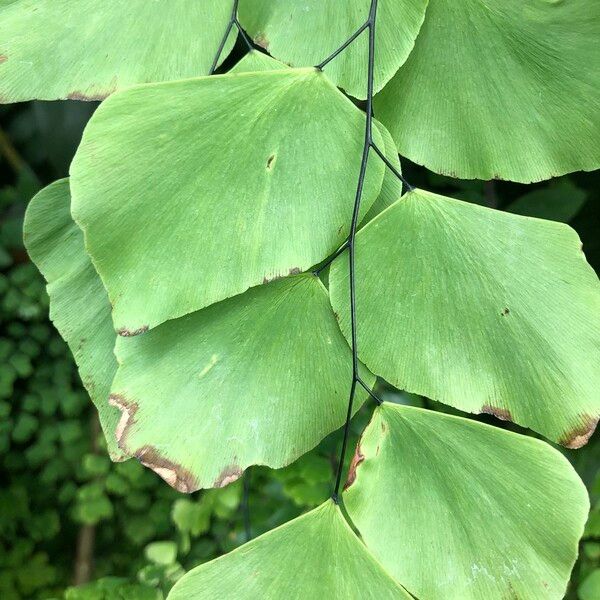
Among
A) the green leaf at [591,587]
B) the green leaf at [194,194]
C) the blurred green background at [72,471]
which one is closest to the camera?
the green leaf at [194,194]

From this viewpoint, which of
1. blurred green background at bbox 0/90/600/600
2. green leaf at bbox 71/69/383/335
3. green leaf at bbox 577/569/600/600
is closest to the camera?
green leaf at bbox 71/69/383/335

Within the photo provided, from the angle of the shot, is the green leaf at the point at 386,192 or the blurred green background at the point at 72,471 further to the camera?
the blurred green background at the point at 72,471

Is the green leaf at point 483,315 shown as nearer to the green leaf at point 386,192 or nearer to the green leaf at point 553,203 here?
the green leaf at point 386,192

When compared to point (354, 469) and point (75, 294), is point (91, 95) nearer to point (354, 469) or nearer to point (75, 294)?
point (75, 294)

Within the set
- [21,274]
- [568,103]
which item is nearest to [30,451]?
[21,274]

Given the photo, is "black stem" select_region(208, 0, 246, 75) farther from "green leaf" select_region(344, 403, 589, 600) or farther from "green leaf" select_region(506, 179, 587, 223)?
"green leaf" select_region(506, 179, 587, 223)

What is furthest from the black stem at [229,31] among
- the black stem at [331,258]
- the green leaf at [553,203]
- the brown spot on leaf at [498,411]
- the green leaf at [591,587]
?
the green leaf at [591,587]

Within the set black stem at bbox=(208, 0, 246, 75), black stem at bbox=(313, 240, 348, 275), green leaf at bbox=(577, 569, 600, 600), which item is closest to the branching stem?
black stem at bbox=(208, 0, 246, 75)
